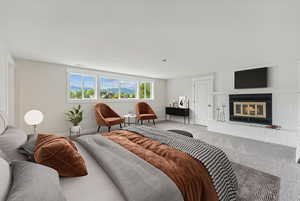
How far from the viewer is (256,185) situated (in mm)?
1776

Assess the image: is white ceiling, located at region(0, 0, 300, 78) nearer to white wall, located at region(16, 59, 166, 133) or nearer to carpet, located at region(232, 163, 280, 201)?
white wall, located at region(16, 59, 166, 133)

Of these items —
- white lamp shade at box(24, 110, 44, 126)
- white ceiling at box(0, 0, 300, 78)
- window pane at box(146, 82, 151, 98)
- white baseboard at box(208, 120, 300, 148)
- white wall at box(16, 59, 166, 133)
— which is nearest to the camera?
white ceiling at box(0, 0, 300, 78)

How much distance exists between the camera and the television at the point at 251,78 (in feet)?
13.1

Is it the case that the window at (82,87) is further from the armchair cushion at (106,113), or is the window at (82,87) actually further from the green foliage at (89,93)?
the armchair cushion at (106,113)

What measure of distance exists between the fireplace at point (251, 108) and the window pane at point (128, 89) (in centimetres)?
377

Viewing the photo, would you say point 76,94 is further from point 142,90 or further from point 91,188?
point 91,188

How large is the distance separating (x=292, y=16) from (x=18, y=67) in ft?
Answer: 18.0

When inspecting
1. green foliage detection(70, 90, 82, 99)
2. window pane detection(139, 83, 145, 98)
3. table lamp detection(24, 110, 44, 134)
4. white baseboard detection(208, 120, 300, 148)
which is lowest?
white baseboard detection(208, 120, 300, 148)

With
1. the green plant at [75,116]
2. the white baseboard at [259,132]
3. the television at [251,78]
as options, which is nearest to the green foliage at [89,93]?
the green plant at [75,116]

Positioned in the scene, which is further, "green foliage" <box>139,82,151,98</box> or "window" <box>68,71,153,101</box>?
"green foliage" <box>139,82,151,98</box>

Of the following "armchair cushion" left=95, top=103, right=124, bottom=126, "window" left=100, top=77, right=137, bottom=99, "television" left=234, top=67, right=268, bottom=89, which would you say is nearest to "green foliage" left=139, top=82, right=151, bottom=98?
"window" left=100, top=77, right=137, bottom=99

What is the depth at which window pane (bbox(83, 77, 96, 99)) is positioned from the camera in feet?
15.2

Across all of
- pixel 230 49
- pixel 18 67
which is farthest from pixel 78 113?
pixel 230 49

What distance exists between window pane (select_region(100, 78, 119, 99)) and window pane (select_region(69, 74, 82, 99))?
2.36 feet
